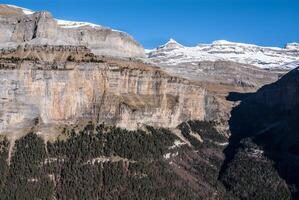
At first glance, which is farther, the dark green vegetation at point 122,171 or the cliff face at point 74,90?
the cliff face at point 74,90

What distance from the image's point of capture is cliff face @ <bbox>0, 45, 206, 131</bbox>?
165 meters

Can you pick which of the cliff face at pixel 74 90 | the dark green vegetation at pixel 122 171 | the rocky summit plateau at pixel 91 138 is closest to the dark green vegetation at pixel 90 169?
the dark green vegetation at pixel 122 171

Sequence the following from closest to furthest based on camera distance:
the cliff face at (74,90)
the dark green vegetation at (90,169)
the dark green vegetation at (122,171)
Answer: the dark green vegetation at (90,169)
the dark green vegetation at (122,171)
the cliff face at (74,90)

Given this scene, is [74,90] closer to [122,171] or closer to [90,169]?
[90,169]

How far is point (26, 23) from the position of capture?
194 metres

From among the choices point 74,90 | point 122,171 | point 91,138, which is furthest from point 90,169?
point 74,90

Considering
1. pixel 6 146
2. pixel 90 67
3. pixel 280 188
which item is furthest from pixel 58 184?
pixel 280 188

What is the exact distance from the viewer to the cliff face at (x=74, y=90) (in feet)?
541

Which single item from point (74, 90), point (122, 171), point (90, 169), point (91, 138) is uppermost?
point (74, 90)

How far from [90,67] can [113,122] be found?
1566 cm

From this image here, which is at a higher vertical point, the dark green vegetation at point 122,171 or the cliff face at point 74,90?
the cliff face at point 74,90

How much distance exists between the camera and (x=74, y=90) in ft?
573

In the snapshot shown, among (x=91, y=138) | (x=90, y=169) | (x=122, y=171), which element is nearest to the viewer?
(x=90, y=169)

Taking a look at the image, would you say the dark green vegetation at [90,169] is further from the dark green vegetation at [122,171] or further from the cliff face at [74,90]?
the cliff face at [74,90]
